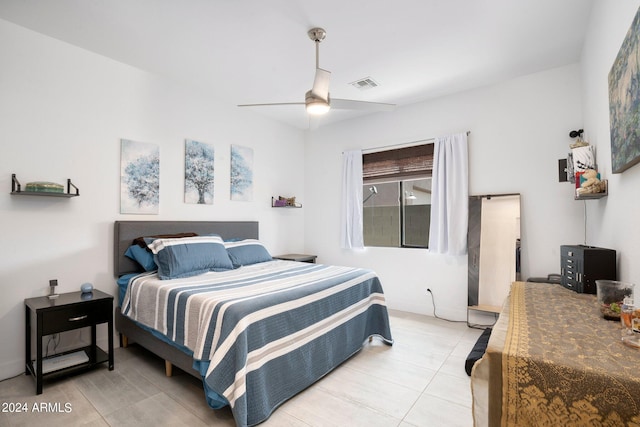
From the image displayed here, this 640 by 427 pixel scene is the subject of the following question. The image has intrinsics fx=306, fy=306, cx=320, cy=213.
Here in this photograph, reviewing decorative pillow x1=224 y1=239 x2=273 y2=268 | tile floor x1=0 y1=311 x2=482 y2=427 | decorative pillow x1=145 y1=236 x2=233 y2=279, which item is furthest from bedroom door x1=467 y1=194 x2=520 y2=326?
decorative pillow x1=145 y1=236 x2=233 y2=279

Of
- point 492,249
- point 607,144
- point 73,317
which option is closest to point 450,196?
point 492,249

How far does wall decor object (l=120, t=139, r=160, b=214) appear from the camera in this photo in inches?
123

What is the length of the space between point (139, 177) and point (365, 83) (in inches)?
106

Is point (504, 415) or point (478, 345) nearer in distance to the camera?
point (504, 415)

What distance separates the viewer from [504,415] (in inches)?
35.2

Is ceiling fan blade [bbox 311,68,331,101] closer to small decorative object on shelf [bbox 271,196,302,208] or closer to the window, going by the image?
the window

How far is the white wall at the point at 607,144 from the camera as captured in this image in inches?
59.6

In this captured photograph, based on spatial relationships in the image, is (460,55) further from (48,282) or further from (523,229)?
(48,282)

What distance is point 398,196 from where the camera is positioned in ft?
14.6

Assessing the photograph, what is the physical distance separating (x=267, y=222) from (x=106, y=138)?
7.49 feet

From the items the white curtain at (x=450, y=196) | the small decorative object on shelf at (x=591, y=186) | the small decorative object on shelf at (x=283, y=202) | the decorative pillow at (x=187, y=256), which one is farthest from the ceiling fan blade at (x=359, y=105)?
the small decorative object on shelf at (x=283, y=202)

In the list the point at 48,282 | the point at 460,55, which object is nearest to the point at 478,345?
the point at 460,55

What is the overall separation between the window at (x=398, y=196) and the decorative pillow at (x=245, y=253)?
5.55 feet

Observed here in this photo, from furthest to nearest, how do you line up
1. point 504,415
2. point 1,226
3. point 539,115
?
point 539,115 < point 1,226 < point 504,415
